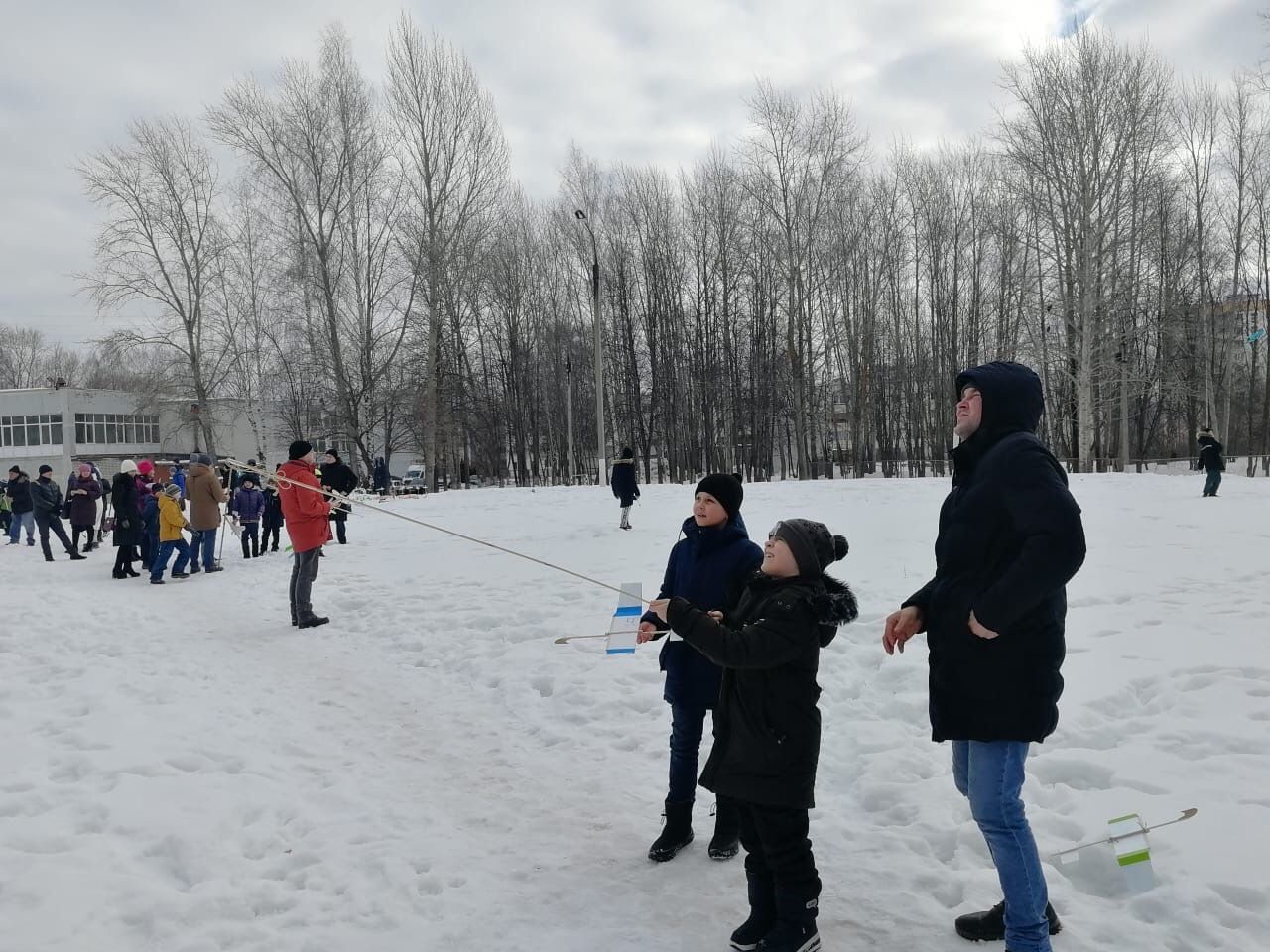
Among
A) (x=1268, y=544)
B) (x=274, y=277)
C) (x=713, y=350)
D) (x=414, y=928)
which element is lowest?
(x=414, y=928)

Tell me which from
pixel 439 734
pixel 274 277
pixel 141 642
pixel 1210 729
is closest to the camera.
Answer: pixel 1210 729

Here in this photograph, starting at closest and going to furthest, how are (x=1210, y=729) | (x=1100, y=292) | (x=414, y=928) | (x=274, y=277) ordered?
1. (x=414, y=928)
2. (x=1210, y=729)
3. (x=1100, y=292)
4. (x=274, y=277)

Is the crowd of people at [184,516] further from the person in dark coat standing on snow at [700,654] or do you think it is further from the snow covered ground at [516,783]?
the person in dark coat standing on snow at [700,654]

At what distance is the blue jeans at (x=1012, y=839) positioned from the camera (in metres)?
2.62

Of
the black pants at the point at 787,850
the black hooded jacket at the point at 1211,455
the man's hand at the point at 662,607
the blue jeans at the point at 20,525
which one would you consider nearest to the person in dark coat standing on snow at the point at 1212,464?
the black hooded jacket at the point at 1211,455

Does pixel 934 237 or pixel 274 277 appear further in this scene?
pixel 934 237

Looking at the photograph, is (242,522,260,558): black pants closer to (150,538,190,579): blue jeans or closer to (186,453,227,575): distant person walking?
(186,453,227,575): distant person walking

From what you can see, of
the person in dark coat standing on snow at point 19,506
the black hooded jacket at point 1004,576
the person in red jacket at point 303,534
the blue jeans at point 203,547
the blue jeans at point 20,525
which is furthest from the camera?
the blue jeans at point 20,525

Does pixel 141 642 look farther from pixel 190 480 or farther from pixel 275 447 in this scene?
pixel 275 447

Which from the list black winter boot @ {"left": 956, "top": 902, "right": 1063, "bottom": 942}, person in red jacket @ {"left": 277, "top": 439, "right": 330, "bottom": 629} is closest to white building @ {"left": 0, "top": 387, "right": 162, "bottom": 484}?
person in red jacket @ {"left": 277, "top": 439, "right": 330, "bottom": 629}

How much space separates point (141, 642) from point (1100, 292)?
30342 mm

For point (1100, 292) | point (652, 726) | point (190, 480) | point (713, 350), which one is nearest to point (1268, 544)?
point (652, 726)

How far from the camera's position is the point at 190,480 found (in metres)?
12.0

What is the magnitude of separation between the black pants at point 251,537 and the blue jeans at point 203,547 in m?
1.27
